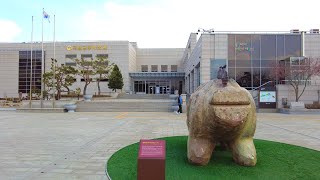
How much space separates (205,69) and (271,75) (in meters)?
6.69

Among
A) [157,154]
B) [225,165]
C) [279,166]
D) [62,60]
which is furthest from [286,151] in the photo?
[62,60]

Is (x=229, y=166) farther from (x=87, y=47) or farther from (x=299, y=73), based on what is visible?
(x=87, y=47)

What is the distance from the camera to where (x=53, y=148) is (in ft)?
26.3

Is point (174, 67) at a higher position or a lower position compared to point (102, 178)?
higher

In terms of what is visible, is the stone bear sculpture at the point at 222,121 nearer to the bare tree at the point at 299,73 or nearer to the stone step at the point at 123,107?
the stone step at the point at 123,107

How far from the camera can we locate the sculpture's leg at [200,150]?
526 centimetres

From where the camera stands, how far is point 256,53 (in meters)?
31.2

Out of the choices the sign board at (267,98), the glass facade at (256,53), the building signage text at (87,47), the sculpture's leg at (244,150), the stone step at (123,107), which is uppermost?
the building signage text at (87,47)

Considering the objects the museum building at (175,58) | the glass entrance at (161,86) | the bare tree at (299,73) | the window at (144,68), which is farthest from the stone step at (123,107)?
the window at (144,68)

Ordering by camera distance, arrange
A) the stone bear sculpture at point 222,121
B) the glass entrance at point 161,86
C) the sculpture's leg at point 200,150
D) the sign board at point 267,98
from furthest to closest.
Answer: the glass entrance at point 161,86 < the sign board at point 267,98 < the sculpture's leg at point 200,150 < the stone bear sculpture at point 222,121

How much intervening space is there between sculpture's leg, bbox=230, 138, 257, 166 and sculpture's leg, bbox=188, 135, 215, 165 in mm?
429

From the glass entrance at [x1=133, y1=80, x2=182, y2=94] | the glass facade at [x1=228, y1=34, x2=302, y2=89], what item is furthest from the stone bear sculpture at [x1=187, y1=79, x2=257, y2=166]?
the glass entrance at [x1=133, y1=80, x2=182, y2=94]

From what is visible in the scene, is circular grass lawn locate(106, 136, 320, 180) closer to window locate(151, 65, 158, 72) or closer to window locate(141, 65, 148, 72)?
window locate(151, 65, 158, 72)

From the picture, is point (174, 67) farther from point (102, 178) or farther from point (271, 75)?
point (102, 178)
